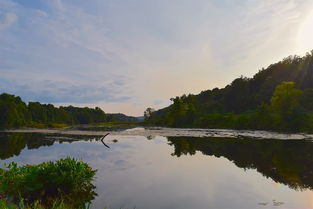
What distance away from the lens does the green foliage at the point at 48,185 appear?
12.1m

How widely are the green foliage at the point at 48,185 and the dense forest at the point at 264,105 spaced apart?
2590 inches

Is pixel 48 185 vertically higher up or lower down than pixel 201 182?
higher up

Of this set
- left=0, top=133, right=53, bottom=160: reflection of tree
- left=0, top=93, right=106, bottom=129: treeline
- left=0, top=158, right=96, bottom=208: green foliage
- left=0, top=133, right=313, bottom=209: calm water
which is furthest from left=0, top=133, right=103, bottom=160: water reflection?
left=0, top=93, right=106, bottom=129: treeline

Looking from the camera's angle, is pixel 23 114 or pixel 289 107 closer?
pixel 289 107

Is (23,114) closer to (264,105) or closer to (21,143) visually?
(21,143)

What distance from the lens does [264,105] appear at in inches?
3095

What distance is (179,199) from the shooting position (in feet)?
41.3

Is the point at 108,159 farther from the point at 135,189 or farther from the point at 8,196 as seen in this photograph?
the point at 8,196

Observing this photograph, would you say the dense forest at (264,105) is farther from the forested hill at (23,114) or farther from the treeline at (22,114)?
the treeline at (22,114)

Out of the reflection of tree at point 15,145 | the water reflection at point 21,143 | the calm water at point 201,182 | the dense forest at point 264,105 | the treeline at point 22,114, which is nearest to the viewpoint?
the calm water at point 201,182

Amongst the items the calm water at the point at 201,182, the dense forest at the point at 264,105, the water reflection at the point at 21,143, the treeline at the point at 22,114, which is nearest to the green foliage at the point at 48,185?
the calm water at the point at 201,182

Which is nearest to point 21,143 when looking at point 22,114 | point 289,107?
point 289,107

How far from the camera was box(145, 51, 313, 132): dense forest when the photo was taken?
2783 inches

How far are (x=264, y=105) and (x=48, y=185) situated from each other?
74.5m
